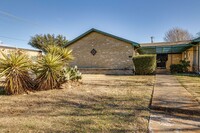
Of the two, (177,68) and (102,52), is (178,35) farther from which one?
(102,52)

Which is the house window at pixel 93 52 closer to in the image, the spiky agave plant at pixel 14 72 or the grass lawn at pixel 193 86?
the grass lawn at pixel 193 86

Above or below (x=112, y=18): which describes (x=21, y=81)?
below

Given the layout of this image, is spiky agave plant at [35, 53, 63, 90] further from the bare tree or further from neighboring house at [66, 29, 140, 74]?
the bare tree

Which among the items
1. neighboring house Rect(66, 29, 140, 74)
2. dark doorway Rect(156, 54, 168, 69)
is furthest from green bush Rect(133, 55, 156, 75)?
dark doorway Rect(156, 54, 168, 69)

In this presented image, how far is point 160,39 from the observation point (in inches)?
1885

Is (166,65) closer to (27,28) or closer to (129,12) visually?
(129,12)

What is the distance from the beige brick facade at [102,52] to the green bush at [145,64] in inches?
→ 55.0

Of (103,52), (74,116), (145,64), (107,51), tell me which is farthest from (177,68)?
(74,116)

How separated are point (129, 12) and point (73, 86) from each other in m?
17.0

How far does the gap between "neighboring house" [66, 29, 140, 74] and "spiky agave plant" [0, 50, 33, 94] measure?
11.5 metres

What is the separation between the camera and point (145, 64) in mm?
15109

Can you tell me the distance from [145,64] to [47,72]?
10.4 meters

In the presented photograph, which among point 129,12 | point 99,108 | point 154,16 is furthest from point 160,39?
point 99,108

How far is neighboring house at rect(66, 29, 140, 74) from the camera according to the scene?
17.1 metres
